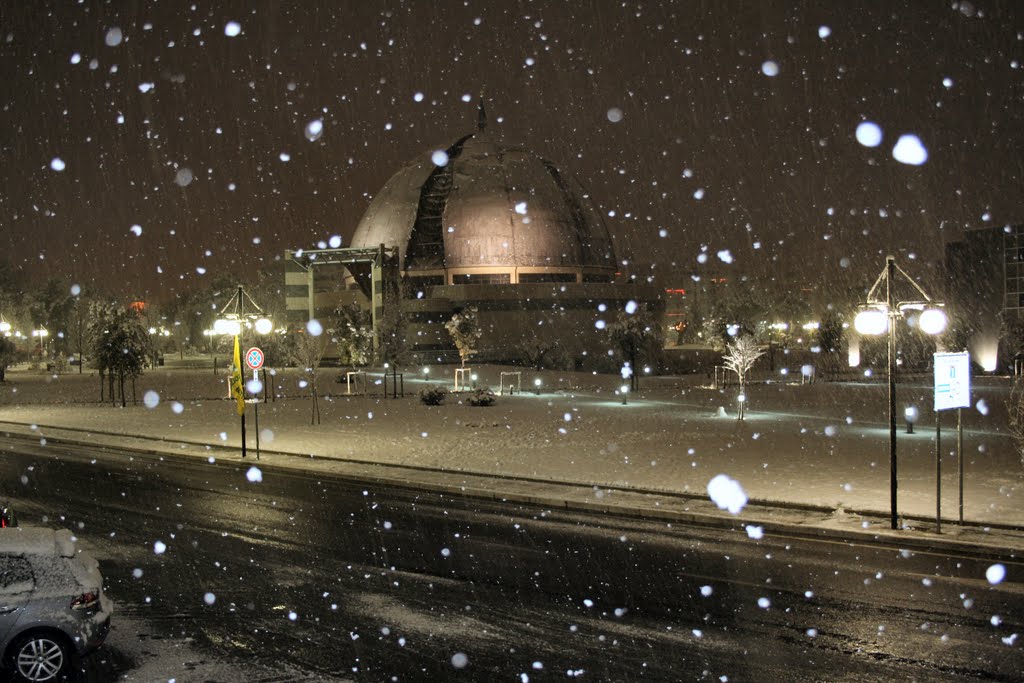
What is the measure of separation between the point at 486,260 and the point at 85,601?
75449 millimetres

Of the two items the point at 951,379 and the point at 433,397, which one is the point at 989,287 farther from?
the point at 951,379

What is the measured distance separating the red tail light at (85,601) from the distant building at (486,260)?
2235 inches

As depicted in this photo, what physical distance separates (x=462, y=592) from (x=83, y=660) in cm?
370

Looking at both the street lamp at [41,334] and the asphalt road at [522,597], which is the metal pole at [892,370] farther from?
the street lamp at [41,334]

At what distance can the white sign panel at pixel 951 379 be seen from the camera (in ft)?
41.8

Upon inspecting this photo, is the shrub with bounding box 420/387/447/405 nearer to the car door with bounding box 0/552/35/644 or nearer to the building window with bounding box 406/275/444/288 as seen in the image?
the car door with bounding box 0/552/35/644

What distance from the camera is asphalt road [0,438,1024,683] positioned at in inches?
292

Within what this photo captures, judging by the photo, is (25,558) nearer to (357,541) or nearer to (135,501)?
(357,541)

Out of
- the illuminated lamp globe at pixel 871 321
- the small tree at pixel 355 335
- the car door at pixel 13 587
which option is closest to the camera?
the car door at pixel 13 587

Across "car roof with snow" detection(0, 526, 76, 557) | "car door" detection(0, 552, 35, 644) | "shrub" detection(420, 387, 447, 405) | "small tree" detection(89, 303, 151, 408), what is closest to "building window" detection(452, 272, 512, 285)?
"small tree" detection(89, 303, 151, 408)

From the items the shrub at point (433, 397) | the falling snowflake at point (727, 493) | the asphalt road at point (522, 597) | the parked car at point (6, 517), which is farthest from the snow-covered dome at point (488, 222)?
the parked car at point (6, 517)

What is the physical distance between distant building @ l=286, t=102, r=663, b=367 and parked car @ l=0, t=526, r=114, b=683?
5674 centimetres

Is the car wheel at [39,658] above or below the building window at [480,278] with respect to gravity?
below

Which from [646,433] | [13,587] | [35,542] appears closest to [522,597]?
[35,542]
